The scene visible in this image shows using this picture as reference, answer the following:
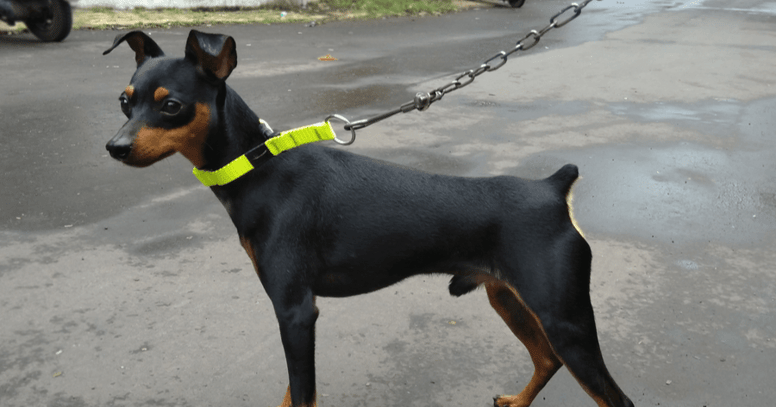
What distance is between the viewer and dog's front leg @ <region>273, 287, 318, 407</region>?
2506mm

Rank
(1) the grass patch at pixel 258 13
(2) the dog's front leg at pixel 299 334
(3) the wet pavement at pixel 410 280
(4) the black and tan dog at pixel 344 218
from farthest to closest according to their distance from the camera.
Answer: (1) the grass patch at pixel 258 13, (3) the wet pavement at pixel 410 280, (2) the dog's front leg at pixel 299 334, (4) the black and tan dog at pixel 344 218

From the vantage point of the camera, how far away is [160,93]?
2.31m

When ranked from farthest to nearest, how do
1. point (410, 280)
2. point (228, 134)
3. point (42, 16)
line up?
→ point (42, 16) < point (410, 280) < point (228, 134)

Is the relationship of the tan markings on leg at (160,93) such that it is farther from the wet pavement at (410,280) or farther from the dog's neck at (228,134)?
the wet pavement at (410,280)

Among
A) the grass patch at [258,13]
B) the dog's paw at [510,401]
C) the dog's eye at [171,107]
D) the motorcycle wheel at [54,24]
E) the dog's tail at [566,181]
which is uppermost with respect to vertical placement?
the dog's eye at [171,107]

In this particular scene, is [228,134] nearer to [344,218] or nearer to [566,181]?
[344,218]

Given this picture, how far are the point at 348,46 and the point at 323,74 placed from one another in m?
2.53

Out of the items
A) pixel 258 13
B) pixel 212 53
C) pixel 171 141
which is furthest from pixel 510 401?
pixel 258 13

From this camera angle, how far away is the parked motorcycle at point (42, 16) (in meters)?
10.4

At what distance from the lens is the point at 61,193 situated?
17.7 ft

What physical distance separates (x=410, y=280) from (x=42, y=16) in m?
9.50

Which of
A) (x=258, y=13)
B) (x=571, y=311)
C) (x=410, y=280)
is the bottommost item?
(x=258, y=13)

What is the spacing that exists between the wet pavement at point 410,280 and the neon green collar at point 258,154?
3.90 feet

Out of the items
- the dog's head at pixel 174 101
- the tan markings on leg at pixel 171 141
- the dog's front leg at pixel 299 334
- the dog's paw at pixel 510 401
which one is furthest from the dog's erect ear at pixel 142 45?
the dog's paw at pixel 510 401
